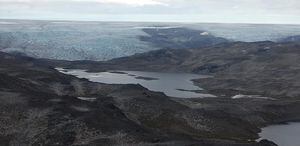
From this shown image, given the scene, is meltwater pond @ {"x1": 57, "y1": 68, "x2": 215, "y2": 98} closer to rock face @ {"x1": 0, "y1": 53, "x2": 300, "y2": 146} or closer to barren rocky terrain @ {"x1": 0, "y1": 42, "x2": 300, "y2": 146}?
barren rocky terrain @ {"x1": 0, "y1": 42, "x2": 300, "y2": 146}

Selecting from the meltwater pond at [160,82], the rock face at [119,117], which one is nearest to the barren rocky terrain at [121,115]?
the rock face at [119,117]

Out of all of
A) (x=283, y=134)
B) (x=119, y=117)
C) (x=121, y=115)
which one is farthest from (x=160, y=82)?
(x=119, y=117)

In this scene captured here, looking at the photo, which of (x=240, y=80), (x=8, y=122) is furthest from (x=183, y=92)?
(x=8, y=122)

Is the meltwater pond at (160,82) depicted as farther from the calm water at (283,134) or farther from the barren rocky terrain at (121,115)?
the calm water at (283,134)

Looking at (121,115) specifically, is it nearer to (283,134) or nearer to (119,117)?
(119,117)

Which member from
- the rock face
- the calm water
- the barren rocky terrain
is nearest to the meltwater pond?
the barren rocky terrain

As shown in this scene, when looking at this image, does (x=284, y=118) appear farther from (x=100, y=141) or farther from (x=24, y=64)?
(x=24, y=64)
